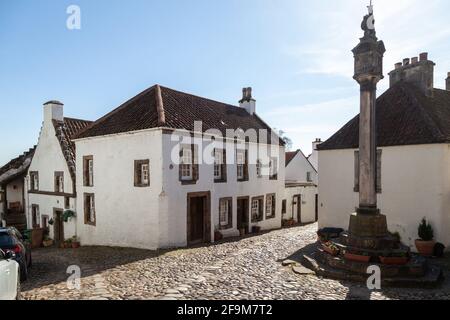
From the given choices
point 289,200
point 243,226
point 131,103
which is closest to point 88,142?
point 131,103

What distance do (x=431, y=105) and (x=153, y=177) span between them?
14057 millimetres

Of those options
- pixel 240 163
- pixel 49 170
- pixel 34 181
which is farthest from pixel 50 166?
pixel 240 163

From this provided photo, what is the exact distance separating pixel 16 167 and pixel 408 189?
→ 27.4 meters

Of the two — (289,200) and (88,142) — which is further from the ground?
(88,142)

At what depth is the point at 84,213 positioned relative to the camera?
1867 cm

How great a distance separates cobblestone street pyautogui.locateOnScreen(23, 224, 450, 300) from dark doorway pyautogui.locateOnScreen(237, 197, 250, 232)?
5.96 metres

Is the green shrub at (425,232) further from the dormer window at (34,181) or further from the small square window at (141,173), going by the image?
the dormer window at (34,181)

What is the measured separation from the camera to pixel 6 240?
10023 mm

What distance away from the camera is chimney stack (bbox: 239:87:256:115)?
2538 centimetres

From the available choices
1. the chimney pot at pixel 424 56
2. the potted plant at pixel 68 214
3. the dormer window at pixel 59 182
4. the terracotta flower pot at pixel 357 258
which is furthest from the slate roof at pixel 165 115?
the chimney pot at pixel 424 56

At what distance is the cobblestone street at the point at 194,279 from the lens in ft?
26.2

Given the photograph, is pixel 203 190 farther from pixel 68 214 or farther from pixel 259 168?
pixel 68 214

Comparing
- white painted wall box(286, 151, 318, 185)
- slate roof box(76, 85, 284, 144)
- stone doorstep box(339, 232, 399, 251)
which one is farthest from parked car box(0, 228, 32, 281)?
white painted wall box(286, 151, 318, 185)
